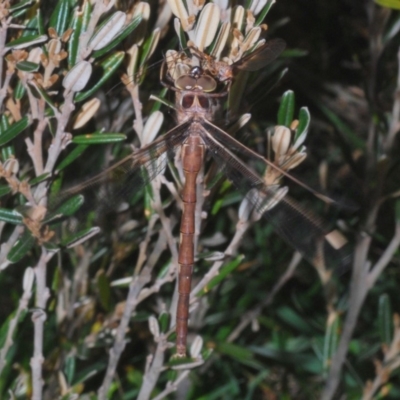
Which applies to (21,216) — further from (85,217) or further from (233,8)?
(233,8)

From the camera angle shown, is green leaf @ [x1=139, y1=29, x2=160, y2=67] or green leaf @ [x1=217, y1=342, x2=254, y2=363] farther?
green leaf @ [x1=217, y1=342, x2=254, y2=363]

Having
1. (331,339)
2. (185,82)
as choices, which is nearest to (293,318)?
(331,339)

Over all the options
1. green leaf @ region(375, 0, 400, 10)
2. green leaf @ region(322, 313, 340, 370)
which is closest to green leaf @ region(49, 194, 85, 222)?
green leaf @ region(375, 0, 400, 10)

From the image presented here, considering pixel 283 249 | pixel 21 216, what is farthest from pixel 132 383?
pixel 21 216

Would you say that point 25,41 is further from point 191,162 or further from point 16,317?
point 16,317

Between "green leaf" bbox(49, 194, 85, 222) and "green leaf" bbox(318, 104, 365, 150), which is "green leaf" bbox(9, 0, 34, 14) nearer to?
"green leaf" bbox(49, 194, 85, 222)
